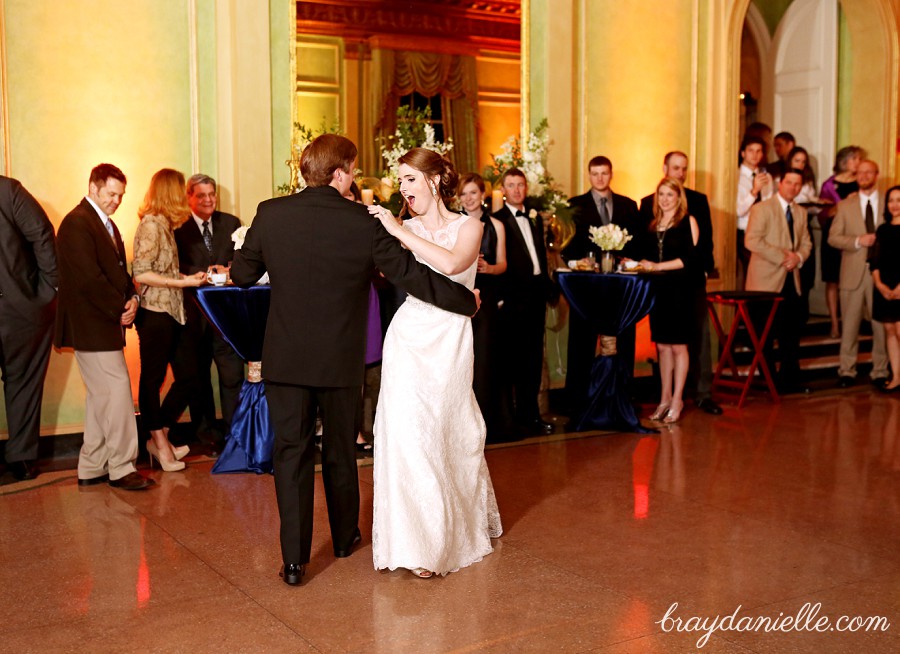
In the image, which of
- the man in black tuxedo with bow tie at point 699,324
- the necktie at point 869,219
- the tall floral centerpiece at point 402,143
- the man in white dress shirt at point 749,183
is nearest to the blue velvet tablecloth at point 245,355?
the tall floral centerpiece at point 402,143

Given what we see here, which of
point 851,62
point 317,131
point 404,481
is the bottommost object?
point 404,481

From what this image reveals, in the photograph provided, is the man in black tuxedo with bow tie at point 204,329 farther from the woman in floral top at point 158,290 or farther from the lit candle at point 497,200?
the lit candle at point 497,200

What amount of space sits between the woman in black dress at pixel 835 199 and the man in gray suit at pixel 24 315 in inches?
278

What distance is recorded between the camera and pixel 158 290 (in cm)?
598

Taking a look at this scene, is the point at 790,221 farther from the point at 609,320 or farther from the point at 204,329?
the point at 204,329

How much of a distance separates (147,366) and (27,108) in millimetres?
1762

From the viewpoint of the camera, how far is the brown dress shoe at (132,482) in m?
5.52

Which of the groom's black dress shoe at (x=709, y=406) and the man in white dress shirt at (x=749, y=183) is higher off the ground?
the man in white dress shirt at (x=749, y=183)

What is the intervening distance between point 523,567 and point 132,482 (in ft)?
7.77

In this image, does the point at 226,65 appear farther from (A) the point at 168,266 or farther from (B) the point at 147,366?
(B) the point at 147,366

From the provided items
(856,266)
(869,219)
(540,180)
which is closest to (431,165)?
(540,180)

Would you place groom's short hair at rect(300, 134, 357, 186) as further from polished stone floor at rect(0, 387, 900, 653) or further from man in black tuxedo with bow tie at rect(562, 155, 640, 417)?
man in black tuxedo with bow tie at rect(562, 155, 640, 417)

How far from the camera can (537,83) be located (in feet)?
26.7

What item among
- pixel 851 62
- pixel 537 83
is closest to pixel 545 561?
pixel 537 83
